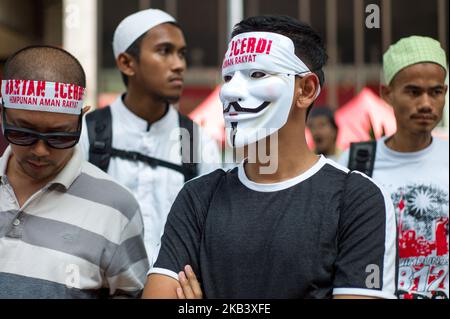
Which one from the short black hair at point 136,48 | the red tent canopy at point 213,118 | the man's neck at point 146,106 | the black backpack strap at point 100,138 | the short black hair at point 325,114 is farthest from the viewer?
the red tent canopy at point 213,118

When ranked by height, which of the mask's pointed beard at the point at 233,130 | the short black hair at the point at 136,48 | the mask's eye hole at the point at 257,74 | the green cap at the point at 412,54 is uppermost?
the short black hair at the point at 136,48

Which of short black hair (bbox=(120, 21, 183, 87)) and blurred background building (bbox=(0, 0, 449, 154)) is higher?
blurred background building (bbox=(0, 0, 449, 154))

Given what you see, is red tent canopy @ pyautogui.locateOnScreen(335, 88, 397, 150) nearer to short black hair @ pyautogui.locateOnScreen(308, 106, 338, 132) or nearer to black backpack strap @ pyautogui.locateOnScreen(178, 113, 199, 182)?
short black hair @ pyautogui.locateOnScreen(308, 106, 338, 132)

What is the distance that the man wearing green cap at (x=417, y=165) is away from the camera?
3824mm

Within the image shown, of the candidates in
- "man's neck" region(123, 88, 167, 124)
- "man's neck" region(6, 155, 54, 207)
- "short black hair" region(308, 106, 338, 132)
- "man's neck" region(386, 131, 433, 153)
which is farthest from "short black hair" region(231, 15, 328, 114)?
"short black hair" region(308, 106, 338, 132)

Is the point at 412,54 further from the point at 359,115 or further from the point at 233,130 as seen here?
the point at 359,115

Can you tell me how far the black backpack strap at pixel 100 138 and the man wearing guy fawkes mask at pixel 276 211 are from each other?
134 centimetres

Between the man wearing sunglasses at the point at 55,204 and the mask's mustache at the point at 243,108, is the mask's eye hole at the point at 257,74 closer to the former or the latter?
the mask's mustache at the point at 243,108

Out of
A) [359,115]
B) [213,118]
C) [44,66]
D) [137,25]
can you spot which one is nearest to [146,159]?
[137,25]

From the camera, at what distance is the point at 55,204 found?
3.06 meters

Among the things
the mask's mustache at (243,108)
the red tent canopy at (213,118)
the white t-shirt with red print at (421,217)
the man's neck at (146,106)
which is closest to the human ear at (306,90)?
the mask's mustache at (243,108)

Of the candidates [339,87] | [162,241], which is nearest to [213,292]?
[162,241]

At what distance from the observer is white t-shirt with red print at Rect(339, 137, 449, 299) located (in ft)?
12.4

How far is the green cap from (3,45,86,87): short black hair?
1.88 meters
